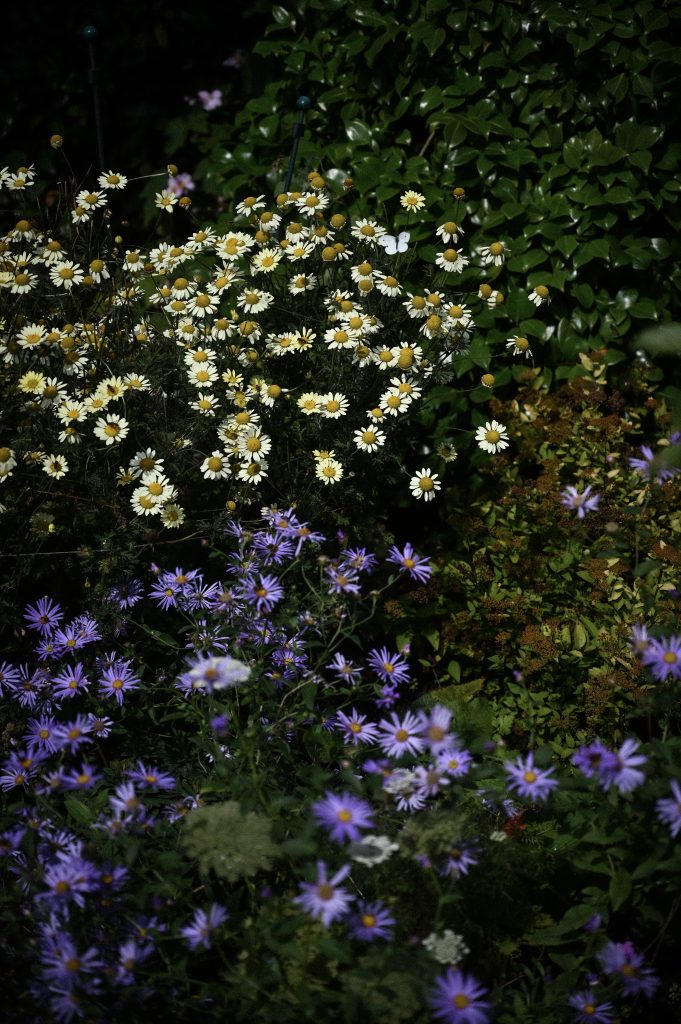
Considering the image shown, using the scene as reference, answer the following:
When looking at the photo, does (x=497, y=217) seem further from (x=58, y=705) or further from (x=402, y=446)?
(x=58, y=705)

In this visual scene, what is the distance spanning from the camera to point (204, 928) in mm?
1443

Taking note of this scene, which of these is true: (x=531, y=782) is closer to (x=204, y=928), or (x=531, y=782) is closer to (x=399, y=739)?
Result: (x=399, y=739)

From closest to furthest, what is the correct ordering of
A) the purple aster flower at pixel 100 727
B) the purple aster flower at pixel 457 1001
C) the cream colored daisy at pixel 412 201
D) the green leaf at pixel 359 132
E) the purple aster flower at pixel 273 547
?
the purple aster flower at pixel 457 1001 → the purple aster flower at pixel 100 727 → the purple aster flower at pixel 273 547 → the cream colored daisy at pixel 412 201 → the green leaf at pixel 359 132

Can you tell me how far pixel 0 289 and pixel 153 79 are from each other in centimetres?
253

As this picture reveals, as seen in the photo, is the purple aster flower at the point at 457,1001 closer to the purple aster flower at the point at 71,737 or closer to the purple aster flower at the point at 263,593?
the purple aster flower at the point at 71,737

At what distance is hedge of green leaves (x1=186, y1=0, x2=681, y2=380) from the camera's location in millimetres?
2930

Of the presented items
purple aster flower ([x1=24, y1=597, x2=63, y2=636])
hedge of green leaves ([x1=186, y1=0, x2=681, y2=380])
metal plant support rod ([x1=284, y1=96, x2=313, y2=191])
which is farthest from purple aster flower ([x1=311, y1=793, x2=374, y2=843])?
metal plant support rod ([x1=284, y1=96, x2=313, y2=191])

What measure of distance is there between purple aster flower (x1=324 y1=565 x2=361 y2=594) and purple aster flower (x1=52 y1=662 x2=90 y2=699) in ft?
2.02

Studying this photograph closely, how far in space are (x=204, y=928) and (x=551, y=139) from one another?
2720mm

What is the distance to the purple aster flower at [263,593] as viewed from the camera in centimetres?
197

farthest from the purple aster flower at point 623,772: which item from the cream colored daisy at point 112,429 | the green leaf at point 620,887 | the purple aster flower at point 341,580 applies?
the cream colored daisy at point 112,429

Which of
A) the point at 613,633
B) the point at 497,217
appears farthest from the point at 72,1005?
the point at 497,217

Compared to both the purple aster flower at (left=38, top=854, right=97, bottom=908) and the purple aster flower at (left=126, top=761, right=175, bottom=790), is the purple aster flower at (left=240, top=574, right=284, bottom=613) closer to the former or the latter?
the purple aster flower at (left=126, top=761, right=175, bottom=790)

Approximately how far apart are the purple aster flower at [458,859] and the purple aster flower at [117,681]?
833 mm
